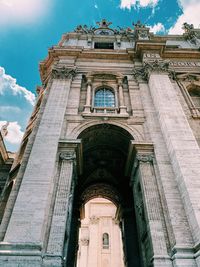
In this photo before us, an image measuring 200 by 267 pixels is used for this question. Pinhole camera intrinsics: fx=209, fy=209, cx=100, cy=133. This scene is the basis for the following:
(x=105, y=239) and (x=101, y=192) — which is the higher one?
(x=105, y=239)

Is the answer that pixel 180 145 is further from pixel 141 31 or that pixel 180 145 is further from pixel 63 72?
pixel 141 31

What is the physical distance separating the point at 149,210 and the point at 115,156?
6629 millimetres

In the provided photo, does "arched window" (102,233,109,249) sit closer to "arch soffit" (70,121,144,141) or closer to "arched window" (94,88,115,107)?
"arched window" (94,88,115,107)

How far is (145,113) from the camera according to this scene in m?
12.8

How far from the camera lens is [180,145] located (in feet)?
33.5

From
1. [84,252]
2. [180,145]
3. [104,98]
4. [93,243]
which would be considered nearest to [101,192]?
[104,98]

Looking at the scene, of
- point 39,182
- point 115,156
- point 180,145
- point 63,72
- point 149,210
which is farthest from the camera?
point 63,72

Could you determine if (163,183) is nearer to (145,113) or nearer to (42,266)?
(145,113)

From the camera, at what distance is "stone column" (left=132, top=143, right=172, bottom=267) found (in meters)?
7.79

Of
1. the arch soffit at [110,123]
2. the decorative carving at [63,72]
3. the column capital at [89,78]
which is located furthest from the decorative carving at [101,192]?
the decorative carving at [63,72]

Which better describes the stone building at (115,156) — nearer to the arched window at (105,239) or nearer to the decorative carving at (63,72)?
the decorative carving at (63,72)

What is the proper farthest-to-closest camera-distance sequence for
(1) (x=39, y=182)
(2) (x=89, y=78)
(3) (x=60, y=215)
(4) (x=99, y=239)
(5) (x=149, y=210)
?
(4) (x=99, y=239) → (2) (x=89, y=78) → (1) (x=39, y=182) → (5) (x=149, y=210) → (3) (x=60, y=215)

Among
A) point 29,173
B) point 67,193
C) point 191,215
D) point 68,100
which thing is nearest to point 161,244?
point 191,215

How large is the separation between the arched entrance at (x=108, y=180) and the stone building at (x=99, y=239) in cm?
1372
